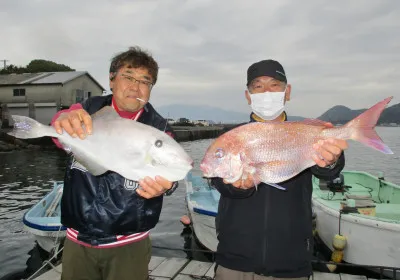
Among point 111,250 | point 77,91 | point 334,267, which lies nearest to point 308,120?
point 111,250

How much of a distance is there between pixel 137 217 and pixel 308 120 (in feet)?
6.77

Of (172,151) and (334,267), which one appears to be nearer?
(172,151)

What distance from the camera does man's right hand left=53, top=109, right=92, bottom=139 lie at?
303 centimetres

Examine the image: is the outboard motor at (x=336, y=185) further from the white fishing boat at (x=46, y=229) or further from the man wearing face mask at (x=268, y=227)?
the man wearing face mask at (x=268, y=227)

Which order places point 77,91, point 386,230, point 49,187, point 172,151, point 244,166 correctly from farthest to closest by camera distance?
point 77,91 → point 49,187 → point 386,230 → point 244,166 → point 172,151

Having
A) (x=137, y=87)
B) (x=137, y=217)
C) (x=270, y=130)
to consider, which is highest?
(x=137, y=87)

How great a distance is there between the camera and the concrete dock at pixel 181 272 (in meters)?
6.41

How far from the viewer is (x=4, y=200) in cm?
1752

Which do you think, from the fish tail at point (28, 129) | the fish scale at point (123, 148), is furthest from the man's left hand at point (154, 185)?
the fish tail at point (28, 129)

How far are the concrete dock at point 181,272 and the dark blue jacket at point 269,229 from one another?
340 centimetres

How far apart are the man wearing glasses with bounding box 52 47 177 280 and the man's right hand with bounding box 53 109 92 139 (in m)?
0.25

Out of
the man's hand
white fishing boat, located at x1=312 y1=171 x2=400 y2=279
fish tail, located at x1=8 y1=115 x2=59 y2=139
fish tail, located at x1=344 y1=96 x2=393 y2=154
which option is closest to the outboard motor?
white fishing boat, located at x1=312 y1=171 x2=400 y2=279

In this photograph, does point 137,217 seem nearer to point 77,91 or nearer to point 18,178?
point 18,178

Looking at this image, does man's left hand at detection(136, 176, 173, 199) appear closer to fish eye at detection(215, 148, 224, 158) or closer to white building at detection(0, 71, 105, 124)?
fish eye at detection(215, 148, 224, 158)
